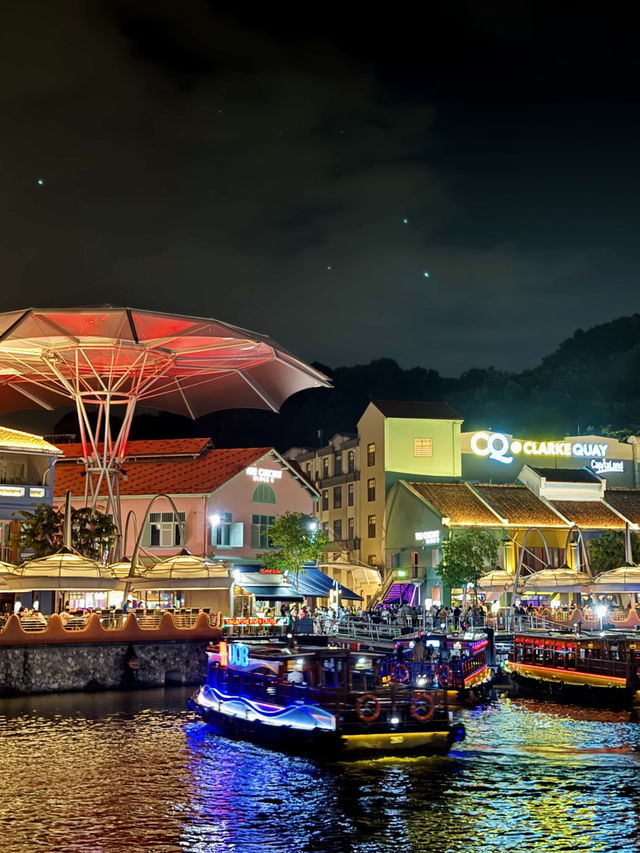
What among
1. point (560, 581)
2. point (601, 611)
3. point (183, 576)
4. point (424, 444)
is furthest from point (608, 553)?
Result: point (183, 576)

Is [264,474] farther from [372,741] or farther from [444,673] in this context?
[372,741]

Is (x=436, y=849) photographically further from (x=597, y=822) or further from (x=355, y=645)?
(x=355, y=645)

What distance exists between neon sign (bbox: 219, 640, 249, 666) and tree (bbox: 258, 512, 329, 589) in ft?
95.8

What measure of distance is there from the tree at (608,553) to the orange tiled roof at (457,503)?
6747mm

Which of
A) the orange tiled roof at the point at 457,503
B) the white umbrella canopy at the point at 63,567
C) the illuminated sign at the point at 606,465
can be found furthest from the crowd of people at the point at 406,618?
the illuminated sign at the point at 606,465

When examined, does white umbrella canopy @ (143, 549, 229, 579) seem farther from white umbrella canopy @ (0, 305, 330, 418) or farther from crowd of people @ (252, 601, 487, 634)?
white umbrella canopy @ (0, 305, 330, 418)

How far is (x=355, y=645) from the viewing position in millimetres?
46656

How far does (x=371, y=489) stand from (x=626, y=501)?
1976 cm

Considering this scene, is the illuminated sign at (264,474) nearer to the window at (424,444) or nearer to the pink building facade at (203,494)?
the pink building facade at (203,494)

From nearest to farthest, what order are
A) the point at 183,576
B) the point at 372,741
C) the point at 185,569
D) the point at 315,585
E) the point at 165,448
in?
the point at 372,741 → the point at 183,576 → the point at 185,569 → the point at 315,585 → the point at 165,448

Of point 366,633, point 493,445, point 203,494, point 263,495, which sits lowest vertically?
point 366,633

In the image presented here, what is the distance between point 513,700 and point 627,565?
15557 millimetres

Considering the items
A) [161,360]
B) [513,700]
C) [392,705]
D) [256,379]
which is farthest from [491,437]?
[392,705]

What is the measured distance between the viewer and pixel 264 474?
68.8 metres
